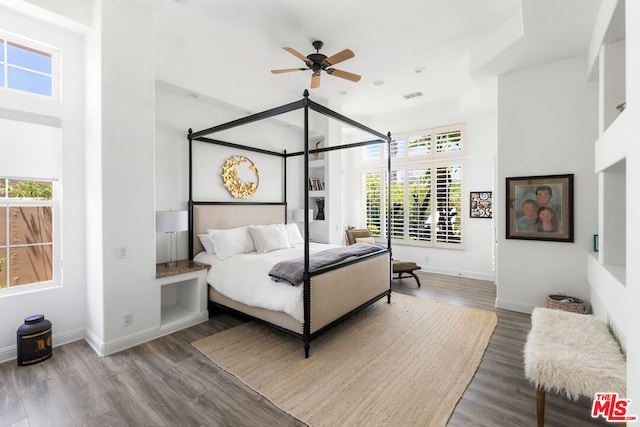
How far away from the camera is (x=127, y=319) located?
114 inches

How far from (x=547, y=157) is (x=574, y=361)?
2848 mm

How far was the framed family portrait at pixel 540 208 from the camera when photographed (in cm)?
351

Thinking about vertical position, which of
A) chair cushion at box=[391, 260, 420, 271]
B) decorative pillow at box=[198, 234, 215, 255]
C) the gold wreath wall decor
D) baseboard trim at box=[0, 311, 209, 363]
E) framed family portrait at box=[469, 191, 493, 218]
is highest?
the gold wreath wall decor

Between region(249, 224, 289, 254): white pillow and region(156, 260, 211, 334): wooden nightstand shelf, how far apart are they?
0.77m

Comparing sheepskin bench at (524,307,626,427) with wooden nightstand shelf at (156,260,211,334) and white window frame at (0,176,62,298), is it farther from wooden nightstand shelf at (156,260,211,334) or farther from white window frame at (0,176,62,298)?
white window frame at (0,176,62,298)

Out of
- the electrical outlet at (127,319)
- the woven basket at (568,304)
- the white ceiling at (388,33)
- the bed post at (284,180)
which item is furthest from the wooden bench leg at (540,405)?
the bed post at (284,180)

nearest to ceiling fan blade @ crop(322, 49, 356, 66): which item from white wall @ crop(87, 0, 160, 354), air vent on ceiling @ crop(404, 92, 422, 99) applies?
white wall @ crop(87, 0, 160, 354)

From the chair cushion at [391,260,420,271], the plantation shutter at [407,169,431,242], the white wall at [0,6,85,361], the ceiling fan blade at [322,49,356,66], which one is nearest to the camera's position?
the white wall at [0,6,85,361]

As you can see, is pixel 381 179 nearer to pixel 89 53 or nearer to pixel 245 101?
pixel 245 101

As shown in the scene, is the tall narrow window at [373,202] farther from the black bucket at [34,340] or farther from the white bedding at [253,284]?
the black bucket at [34,340]

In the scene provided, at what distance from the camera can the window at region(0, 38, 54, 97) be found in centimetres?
267

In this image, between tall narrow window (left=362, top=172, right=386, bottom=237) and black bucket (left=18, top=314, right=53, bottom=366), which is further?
tall narrow window (left=362, top=172, right=386, bottom=237)

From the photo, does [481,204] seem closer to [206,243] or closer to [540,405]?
[540,405]

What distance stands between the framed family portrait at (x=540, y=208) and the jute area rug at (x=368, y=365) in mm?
1215
